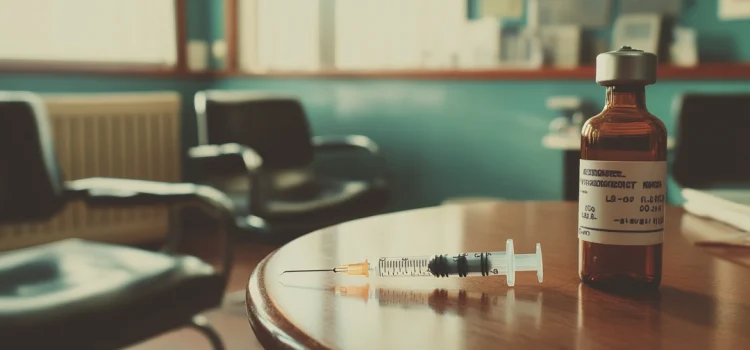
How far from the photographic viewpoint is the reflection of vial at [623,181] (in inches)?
26.6

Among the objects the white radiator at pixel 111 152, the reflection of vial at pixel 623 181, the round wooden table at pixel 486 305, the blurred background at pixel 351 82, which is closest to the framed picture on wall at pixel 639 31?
the blurred background at pixel 351 82

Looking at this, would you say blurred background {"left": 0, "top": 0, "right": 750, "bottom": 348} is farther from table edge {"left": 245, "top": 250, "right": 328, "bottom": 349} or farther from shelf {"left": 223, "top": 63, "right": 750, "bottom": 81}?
table edge {"left": 245, "top": 250, "right": 328, "bottom": 349}

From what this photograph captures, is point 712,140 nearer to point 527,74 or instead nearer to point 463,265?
point 527,74

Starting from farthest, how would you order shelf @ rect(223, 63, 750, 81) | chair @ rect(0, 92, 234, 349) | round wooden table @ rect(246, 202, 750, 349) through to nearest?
shelf @ rect(223, 63, 750, 81) → chair @ rect(0, 92, 234, 349) → round wooden table @ rect(246, 202, 750, 349)

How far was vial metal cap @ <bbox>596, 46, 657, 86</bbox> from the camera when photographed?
2.19 ft

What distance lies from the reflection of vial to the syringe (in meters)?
0.06

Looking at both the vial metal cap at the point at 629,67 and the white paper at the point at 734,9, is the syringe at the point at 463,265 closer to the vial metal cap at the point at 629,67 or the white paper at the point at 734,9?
the vial metal cap at the point at 629,67

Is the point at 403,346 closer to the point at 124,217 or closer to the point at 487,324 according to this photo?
the point at 487,324

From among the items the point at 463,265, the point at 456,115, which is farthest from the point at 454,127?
the point at 463,265

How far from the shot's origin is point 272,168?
3.18 m

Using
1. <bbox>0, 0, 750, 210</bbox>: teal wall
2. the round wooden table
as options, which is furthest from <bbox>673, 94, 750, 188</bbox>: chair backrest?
the round wooden table

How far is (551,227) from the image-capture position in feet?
3.53

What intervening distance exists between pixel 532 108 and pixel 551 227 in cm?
233

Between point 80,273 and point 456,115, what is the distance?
2.31m
